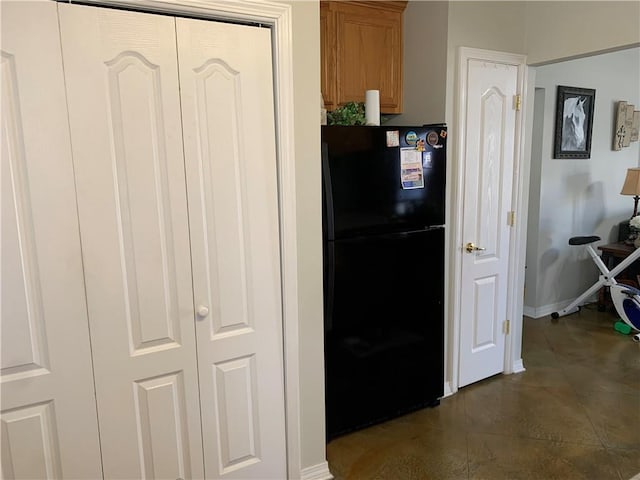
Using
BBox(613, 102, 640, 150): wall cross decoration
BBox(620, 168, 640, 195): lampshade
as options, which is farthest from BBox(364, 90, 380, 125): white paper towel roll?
BBox(613, 102, 640, 150): wall cross decoration

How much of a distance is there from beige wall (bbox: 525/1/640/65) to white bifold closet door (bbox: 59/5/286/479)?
1940 mm

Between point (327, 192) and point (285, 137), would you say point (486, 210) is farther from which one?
point (285, 137)

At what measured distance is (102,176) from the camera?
1.50 m

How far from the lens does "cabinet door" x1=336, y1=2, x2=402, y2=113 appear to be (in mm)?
2627

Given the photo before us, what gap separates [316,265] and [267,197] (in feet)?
1.27

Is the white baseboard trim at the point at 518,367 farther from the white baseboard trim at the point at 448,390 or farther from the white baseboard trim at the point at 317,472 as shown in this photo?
the white baseboard trim at the point at 317,472

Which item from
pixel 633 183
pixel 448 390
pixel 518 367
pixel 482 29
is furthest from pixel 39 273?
pixel 633 183

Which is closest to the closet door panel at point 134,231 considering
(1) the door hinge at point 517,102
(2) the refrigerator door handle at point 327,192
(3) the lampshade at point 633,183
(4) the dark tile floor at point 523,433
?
(2) the refrigerator door handle at point 327,192

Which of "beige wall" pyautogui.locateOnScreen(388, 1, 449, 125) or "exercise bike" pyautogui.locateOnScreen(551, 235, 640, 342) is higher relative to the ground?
"beige wall" pyautogui.locateOnScreen(388, 1, 449, 125)

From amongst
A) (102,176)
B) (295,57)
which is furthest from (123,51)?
(295,57)

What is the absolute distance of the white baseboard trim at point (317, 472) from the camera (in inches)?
82.3

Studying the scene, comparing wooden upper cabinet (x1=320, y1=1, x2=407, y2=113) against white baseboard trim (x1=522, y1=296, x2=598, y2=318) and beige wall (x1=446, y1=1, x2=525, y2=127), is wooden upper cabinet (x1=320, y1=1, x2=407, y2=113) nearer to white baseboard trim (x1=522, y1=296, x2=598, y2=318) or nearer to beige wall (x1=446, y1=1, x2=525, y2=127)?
beige wall (x1=446, y1=1, x2=525, y2=127)

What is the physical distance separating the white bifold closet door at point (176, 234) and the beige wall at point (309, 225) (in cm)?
12

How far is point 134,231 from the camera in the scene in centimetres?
157
